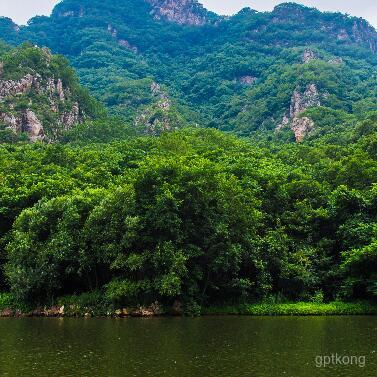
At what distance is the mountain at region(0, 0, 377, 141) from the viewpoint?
11094cm

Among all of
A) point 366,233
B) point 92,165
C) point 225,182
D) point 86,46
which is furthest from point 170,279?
point 86,46

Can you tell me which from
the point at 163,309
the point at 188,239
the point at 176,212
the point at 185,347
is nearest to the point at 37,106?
the point at 176,212

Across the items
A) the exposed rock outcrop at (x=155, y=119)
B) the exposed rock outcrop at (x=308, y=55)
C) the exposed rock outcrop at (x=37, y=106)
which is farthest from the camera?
the exposed rock outcrop at (x=308, y=55)

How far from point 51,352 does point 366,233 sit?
90.3 ft

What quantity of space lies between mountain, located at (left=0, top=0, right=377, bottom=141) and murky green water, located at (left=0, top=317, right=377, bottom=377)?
66.8 m

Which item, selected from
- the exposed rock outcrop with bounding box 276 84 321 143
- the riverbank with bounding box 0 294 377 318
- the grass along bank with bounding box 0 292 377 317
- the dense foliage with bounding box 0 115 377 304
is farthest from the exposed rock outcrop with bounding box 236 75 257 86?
the riverbank with bounding box 0 294 377 318

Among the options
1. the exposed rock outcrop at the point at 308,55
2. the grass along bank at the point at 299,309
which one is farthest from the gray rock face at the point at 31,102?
the exposed rock outcrop at the point at 308,55

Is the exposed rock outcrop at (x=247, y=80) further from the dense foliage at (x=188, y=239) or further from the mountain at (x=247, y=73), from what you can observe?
the dense foliage at (x=188, y=239)

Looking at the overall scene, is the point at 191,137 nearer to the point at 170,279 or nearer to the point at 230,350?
the point at 170,279

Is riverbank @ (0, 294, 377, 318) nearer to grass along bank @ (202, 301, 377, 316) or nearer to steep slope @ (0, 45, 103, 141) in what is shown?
grass along bank @ (202, 301, 377, 316)

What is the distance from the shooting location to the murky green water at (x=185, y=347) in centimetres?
1786

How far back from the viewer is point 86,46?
603 ft

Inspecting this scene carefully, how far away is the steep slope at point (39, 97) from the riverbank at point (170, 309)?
48710 millimetres

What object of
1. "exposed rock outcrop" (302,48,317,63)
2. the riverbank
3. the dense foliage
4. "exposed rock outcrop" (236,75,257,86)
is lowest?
the riverbank
